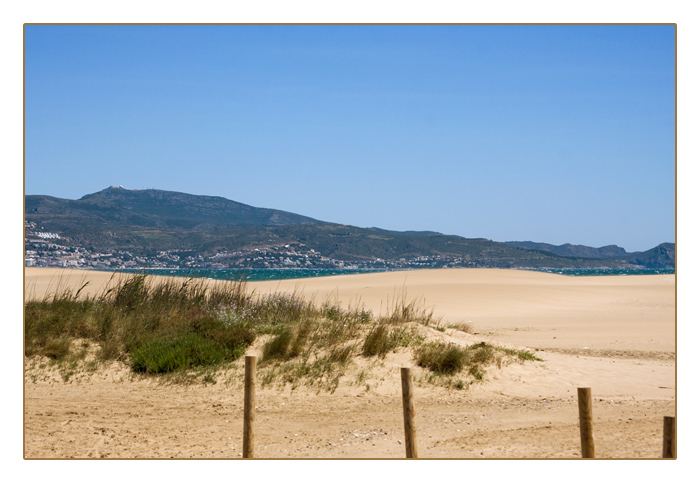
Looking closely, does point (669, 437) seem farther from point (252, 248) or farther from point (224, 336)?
point (252, 248)

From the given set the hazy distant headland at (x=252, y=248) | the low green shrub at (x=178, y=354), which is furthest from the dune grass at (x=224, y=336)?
the hazy distant headland at (x=252, y=248)

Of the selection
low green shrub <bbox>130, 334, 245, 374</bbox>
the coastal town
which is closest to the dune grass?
low green shrub <bbox>130, 334, 245, 374</bbox>

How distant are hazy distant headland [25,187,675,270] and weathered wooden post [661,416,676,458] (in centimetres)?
3394

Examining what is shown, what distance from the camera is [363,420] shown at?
8.24 metres

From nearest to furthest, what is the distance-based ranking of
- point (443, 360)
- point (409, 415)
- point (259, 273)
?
1. point (409, 415)
2. point (443, 360)
3. point (259, 273)

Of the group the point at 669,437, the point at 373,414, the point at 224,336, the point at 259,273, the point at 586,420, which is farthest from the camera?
the point at 259,273

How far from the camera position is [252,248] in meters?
70.6

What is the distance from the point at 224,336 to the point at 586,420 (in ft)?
24.0

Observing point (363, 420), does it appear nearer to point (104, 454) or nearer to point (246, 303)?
point (104, 454)

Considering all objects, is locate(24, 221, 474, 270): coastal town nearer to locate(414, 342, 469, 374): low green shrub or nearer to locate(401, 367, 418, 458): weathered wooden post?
locate(414, 342, 469, 374): low green shrub

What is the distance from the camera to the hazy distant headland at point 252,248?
4806cm

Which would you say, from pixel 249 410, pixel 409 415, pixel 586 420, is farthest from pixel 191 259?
pixel 586 420

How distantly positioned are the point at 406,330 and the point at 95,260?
39.9 m

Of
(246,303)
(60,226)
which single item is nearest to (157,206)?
(60,226)
